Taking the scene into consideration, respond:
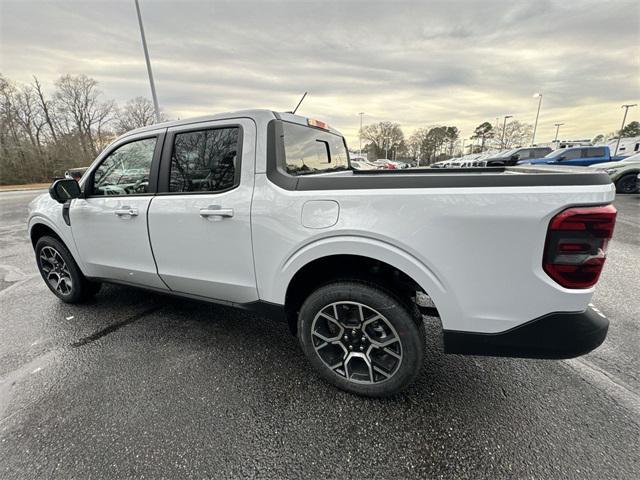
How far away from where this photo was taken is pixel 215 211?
2201 mm

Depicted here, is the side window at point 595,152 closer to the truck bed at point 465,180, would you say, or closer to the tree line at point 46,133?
the truck bed at point 465,180

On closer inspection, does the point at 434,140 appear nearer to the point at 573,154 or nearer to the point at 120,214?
the point at 573,154

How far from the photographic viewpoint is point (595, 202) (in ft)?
4.65

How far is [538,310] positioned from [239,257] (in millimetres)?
1855

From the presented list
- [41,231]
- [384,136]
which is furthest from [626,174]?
[384,136]

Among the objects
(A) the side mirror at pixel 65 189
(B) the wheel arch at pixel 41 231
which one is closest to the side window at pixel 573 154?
(A) the side mirror at pixel 65 189

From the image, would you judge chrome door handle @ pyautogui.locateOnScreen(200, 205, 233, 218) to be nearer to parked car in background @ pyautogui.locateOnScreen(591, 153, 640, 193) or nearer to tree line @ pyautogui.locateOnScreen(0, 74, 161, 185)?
parked car in background @ pyautogui.locateOnScreen(591, 153, 640, 193)

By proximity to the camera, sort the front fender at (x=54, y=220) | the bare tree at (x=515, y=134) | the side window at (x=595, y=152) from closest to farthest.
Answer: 1. the front fender at (x=54, y=220)
2. the side window at (x=595, y=152)
3. the bare tree at (x=515, y=134)

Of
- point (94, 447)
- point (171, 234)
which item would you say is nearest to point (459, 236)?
point (171, 234)

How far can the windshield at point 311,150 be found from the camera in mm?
2295

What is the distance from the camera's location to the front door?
263 centimetres

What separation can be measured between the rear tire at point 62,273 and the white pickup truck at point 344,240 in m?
0.40

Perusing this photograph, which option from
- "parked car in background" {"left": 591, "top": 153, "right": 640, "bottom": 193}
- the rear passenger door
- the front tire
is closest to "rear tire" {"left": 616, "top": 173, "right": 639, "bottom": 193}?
"parked car in background" {"left": 591, "top": 153, "right": 640, "bottom": 193}

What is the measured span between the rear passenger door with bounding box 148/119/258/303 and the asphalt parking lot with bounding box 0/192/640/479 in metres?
0.65
